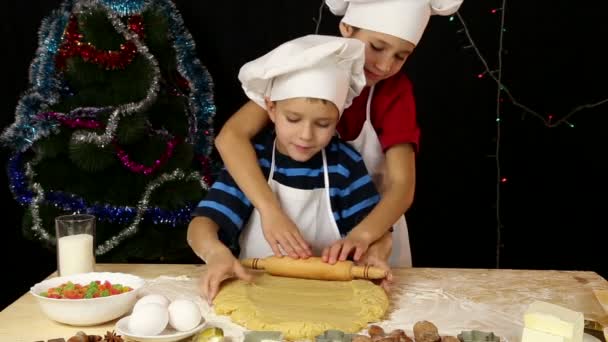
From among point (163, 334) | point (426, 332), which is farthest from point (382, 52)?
point (163, 334)

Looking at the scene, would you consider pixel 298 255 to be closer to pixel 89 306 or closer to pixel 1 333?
pixel 89 306

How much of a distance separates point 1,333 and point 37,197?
43.0 inches

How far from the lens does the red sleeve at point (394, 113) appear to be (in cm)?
175

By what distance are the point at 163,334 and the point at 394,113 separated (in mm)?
881

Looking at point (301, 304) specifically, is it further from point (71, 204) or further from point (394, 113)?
point (71, 204)

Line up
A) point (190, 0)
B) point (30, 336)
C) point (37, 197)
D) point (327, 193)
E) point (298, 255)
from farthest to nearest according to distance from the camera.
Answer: point (190, 0) < point (37, 197) < point (327, 193) < point (298, 255) < point (30, 336)

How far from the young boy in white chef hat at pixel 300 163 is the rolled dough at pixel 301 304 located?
8 centimetres

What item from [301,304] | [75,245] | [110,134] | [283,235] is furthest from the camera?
[110,134]

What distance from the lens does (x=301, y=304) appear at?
51.3 inches

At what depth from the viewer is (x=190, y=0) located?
8.54 feet

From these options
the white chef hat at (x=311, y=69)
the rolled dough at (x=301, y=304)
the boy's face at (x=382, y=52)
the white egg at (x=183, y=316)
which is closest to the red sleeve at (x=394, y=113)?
the boy's face at (x=382, y=52)

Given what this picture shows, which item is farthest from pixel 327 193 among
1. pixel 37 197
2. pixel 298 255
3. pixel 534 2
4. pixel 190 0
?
pixel 534 2

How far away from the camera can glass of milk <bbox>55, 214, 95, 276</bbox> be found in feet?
4.69

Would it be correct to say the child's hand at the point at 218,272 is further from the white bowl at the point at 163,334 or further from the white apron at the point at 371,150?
the white apron at the point at 371,150
